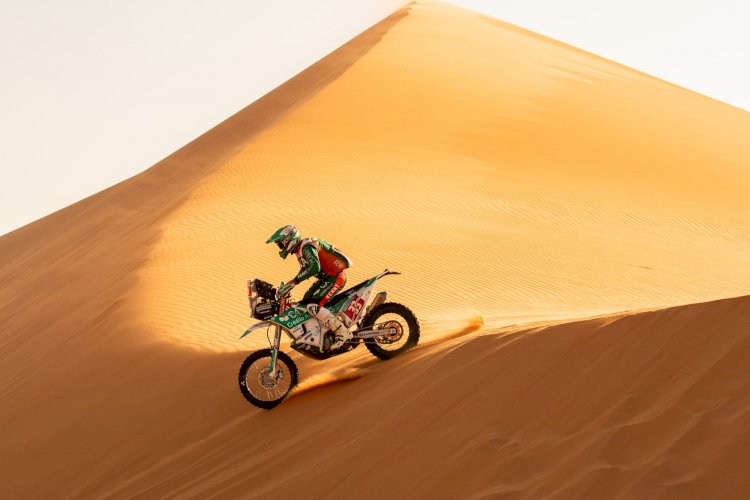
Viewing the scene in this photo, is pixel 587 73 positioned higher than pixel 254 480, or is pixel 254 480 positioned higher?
pixel 587 73

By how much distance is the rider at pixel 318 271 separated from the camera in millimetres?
8539

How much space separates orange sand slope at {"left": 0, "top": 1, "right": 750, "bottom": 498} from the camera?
5.68m

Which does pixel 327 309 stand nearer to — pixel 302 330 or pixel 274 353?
pixel 302 330

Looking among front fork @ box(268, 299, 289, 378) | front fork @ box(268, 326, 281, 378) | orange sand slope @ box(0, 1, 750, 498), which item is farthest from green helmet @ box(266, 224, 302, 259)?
orange sand slope @ box(0, 1, 750, 498)

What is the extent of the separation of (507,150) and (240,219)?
27.3ft

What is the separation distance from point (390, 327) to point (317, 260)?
104 cm

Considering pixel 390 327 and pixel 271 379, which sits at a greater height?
pixel 390 327

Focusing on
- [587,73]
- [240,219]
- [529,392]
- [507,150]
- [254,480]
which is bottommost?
[254,480]

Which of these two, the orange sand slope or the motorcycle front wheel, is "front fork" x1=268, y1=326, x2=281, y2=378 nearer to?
the motorcycle front wheel

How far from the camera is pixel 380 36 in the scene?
125 ft

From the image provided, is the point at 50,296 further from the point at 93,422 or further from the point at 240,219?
the point at 93,422

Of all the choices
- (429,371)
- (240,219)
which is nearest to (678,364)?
(429,371)

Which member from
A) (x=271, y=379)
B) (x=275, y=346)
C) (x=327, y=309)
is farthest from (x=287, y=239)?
(x=271, y=379)

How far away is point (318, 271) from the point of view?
8695 millimetres
